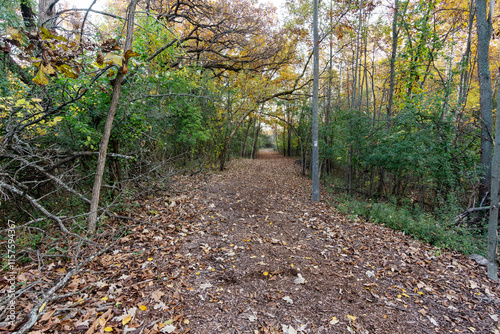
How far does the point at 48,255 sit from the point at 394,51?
435 inches

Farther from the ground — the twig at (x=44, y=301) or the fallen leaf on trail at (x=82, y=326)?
the twig at (x=44, y=301)

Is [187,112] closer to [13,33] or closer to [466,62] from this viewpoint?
[13,33]

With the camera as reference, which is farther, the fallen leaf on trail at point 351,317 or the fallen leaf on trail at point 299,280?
the fallen leaf on trail at point 299,280

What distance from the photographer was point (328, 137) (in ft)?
31.4

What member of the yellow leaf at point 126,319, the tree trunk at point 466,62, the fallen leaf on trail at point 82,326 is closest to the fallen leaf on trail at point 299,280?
the yellow leaf at point 126,319

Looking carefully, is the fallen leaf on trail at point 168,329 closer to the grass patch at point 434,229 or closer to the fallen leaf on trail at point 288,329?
the fallen leaf on trail at point 288,329

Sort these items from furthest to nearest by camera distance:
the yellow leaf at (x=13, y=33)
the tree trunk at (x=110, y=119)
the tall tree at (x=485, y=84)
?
1. the tall tree at (x=485, y=84)
2. the tree trunk at (x=110, y=119)
3. the yellow leaf at (x=13, y=33)

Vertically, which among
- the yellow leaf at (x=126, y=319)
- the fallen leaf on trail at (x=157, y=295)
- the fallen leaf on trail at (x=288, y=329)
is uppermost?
the yellow leaf at (x=126, y=319)

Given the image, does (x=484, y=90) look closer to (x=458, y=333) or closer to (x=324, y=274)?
(x=458, y=333)

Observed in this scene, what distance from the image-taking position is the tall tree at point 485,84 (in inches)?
186

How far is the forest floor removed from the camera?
1903mm

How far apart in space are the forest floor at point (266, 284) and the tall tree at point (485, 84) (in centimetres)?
290

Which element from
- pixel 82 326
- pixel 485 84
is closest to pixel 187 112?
pixel 82 326

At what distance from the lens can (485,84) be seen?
4992 millimetres
